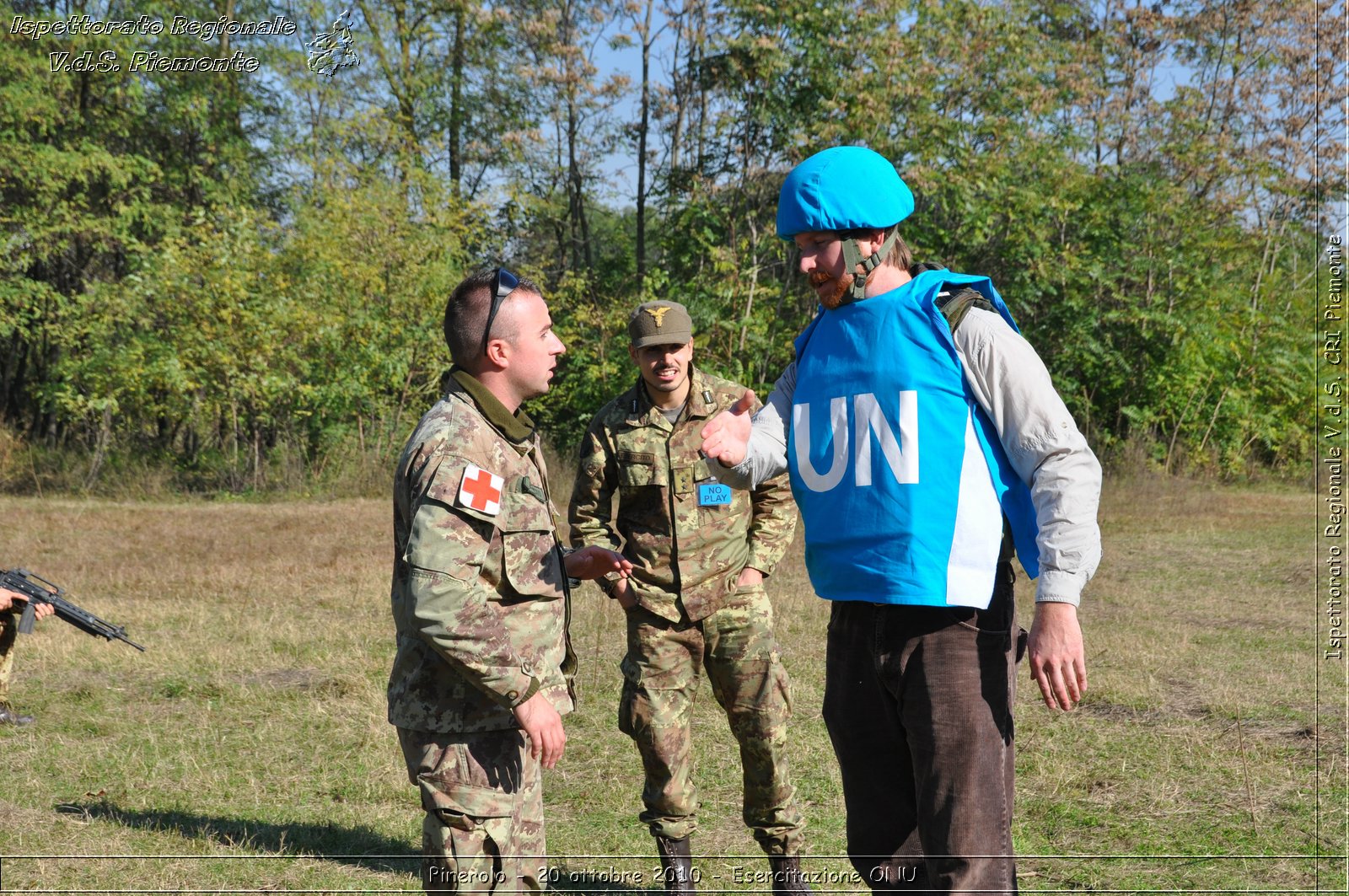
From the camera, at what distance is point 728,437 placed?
2936mm

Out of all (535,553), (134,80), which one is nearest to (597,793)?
(535,553)

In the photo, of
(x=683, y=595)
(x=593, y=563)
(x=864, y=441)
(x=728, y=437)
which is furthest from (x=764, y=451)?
(x=683, y=595)

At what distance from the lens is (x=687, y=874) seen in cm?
429


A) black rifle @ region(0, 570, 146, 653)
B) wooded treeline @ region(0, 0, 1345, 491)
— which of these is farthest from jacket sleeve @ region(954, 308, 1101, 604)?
wooded treeline @ region(0, 0, 1345, 491)

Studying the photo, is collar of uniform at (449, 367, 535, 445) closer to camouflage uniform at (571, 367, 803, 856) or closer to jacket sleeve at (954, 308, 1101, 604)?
jacket sleeve at (954, 308, 1101, 604)

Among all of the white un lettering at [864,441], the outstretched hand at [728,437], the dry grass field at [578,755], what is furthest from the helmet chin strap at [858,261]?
the dry grass field at [578,755]

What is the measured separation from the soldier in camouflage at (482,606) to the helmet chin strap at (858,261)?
820 millimetres

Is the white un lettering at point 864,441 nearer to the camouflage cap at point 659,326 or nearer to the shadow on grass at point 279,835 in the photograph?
the camouflage cap at point 659,326

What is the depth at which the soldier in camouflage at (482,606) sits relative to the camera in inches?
109

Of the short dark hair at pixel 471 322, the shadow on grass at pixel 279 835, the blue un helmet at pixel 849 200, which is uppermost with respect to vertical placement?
the blue un helmet at pixel 849 200

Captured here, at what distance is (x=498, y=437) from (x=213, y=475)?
56.5ft

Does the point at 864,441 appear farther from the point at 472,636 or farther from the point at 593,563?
the point at 472,636

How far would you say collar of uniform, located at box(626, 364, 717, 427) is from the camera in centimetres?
455

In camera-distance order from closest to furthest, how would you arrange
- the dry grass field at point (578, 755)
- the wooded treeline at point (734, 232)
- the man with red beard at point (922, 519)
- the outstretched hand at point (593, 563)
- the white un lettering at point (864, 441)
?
the man with red beard at point (922, 519) < the white un lettering at point (864, 441) < the outstretched hand at point (593, 563) < the dry grass field at point (578, 755) < the wooded treeline at point (734, 232)
